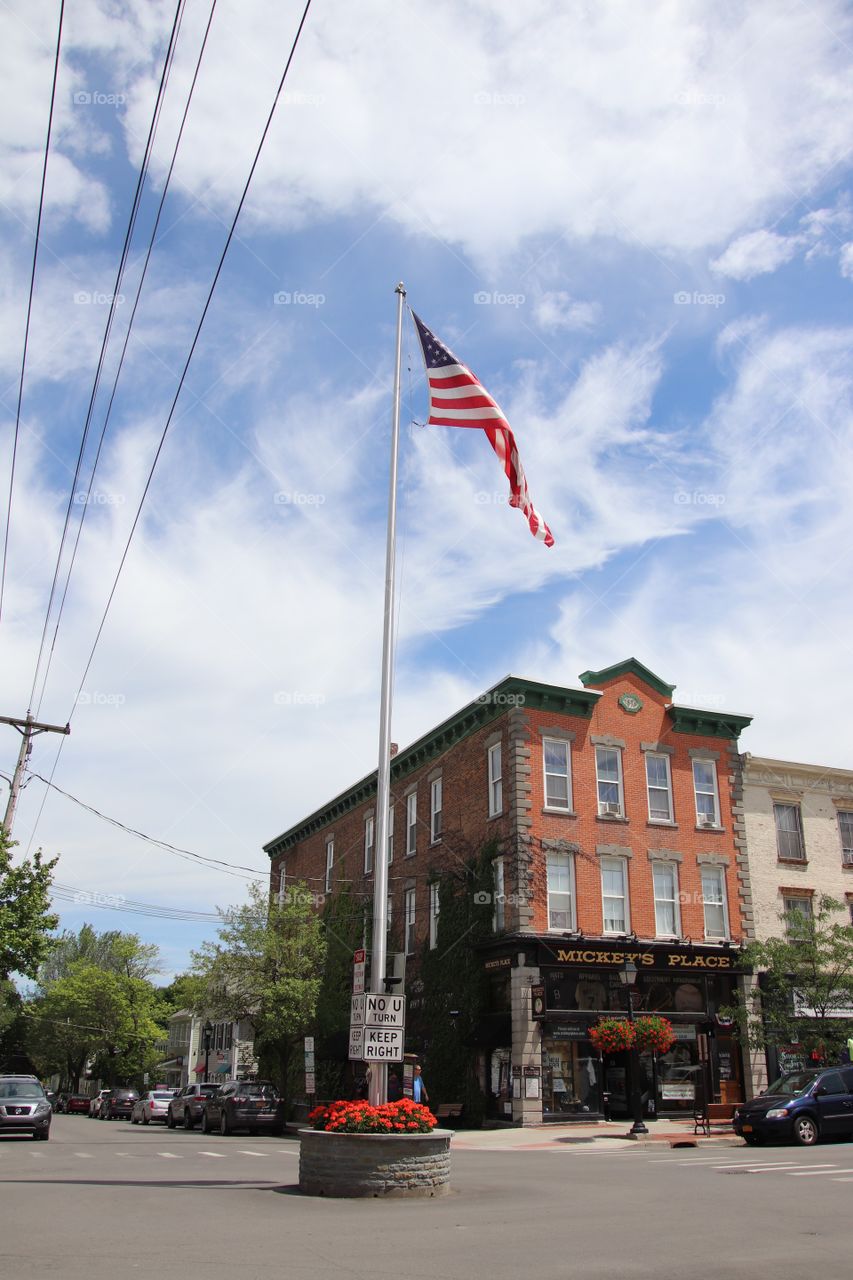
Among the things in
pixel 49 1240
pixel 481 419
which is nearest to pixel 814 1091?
pixel 481 419

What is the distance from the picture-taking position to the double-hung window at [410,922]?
120 feet

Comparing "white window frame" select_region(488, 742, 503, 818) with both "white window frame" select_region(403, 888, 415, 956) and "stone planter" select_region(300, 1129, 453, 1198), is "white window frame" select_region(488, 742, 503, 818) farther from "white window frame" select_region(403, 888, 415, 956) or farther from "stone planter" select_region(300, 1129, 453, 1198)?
"stone planter" select_region(300, 1129, 453, 1198)

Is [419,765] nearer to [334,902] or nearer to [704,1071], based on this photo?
[334,902]

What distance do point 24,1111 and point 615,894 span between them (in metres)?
17.1

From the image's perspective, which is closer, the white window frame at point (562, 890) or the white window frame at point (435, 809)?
the white window frame at point (562, 890)

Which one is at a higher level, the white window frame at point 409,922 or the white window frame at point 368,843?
the white window frame at point 368,843

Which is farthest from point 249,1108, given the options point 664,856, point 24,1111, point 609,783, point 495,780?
point 664,856

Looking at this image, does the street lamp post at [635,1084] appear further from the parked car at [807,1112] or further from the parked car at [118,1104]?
the parked car at [118,1104]

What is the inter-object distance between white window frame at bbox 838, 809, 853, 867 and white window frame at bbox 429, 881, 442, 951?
45.7 ft

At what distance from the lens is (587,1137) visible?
25.3 meters

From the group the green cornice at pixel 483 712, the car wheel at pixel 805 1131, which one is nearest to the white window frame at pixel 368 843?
the green cornice at pixel 483 712

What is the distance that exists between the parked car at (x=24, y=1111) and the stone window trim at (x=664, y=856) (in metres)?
18.2

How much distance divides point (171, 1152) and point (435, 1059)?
11332 millimetres

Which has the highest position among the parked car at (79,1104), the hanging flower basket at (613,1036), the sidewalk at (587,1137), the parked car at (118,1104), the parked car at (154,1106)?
the hanging flower basket at (613,1036)
